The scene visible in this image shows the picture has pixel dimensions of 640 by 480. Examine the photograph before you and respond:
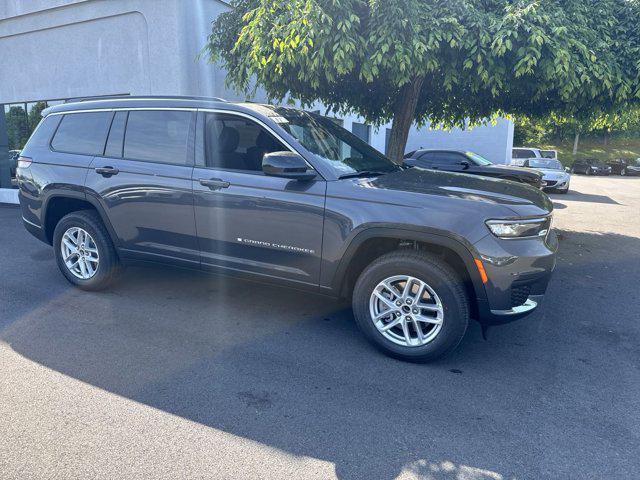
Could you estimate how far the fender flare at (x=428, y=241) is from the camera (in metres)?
3.33

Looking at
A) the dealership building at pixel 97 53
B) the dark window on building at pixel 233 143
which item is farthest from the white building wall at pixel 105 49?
the dark window on building at pixel 233 143

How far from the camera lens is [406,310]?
359cm

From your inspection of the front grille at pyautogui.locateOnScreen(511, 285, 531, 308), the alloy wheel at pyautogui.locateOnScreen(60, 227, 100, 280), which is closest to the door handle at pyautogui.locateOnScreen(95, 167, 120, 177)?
the alloy wheel at pyautogui.locateOnScreen(60, 227, 100, 280)

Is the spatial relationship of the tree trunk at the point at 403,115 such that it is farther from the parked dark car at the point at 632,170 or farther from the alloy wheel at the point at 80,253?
the parked dark car at the point at 632,170

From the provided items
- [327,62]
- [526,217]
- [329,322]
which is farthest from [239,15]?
[526,217]

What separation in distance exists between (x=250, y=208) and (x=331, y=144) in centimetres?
92

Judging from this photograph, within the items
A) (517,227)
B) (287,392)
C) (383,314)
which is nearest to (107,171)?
(287,392)

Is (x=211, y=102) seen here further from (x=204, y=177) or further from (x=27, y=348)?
(x=27, y=348)

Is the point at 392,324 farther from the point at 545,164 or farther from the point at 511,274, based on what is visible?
the point at 545,164

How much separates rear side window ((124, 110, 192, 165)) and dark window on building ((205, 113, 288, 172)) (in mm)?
253

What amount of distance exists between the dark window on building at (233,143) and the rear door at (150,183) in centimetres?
19

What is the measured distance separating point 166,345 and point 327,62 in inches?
144

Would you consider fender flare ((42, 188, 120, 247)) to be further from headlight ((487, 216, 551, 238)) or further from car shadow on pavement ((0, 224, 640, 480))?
headlight ((487, 216, 551, 238))

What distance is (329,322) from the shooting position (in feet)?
14.2
